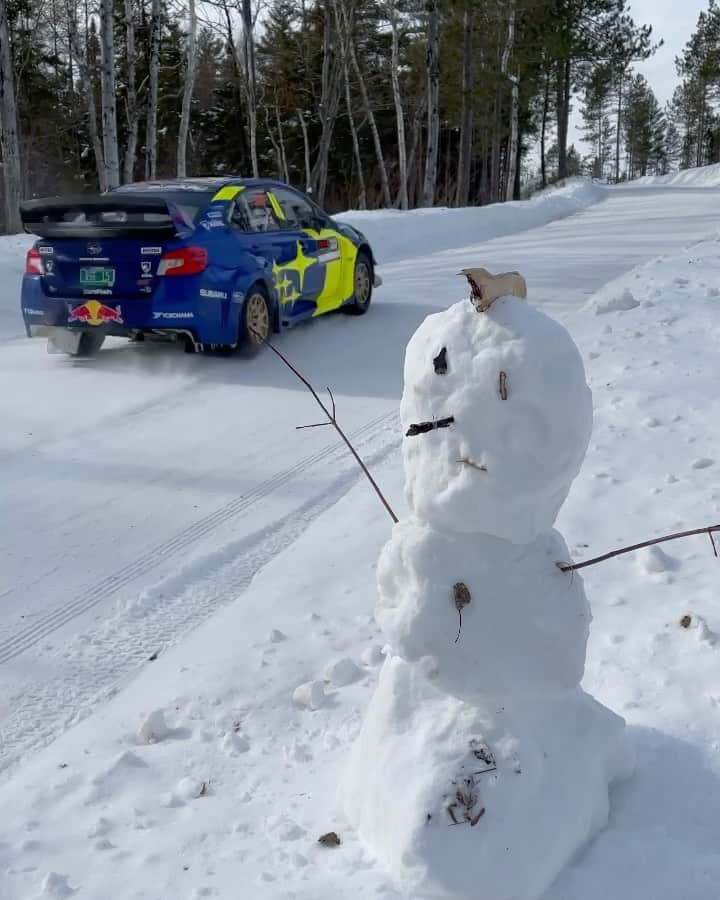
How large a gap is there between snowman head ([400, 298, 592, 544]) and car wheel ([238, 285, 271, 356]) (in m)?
5.52

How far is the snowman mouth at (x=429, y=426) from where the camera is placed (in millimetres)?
1873

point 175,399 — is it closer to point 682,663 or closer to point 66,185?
point 682,663

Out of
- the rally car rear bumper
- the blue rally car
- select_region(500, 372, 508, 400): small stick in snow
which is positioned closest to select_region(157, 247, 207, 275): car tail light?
the blue rally car

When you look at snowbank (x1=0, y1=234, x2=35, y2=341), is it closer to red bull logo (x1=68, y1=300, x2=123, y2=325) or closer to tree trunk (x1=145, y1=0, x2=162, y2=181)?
red bull logo (x1=68, y1=300, x2=123, y2=325)

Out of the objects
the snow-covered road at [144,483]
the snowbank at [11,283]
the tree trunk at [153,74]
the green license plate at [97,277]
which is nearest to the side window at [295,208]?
the snow-covered road at [144,483]

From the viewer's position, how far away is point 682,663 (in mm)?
2863

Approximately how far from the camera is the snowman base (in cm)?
193

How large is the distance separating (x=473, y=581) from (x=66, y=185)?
1611 inches

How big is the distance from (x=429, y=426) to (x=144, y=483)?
11.3ft

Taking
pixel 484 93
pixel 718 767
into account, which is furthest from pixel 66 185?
pixel 718 767

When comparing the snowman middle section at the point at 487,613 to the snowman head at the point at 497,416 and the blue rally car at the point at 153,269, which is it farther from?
the blue rally car at the point at 153,269

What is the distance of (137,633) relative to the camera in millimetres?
3561

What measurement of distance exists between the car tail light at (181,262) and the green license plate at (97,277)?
1.30ft

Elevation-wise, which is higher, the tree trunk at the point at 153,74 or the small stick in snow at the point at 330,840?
the tree trunk at the point at 153,74
